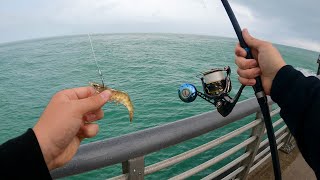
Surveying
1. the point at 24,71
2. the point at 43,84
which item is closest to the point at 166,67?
the point at 43,84

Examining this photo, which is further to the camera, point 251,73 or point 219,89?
point 219,89

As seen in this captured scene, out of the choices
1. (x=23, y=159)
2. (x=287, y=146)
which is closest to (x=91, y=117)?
(x=23, y=159)

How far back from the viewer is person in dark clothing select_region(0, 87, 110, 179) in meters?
0.83

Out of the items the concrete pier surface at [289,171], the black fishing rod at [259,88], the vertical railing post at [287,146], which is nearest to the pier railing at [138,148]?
the black fishing rod at [259,88]

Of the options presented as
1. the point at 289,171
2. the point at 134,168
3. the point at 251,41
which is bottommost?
the point at 289,171

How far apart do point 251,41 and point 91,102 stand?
106cm

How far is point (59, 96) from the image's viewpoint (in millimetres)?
1020

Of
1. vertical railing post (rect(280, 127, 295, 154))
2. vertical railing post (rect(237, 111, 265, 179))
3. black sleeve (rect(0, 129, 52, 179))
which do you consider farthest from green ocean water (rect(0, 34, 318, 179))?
black sleeve (rect(0, 129, 52, 179))

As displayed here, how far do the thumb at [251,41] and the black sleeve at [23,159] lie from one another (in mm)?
1275

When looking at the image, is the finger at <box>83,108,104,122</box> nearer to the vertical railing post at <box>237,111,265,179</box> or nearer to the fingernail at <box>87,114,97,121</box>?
the fingernail at <box>87,114,97,121</box>

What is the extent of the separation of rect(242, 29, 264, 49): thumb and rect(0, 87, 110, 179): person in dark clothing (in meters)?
0.95

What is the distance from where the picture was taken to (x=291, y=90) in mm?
1331

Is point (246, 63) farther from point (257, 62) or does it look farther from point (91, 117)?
point (91, 117)

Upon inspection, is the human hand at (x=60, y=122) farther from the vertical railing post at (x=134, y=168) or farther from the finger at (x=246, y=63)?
the finger at (x=246, y=63)
